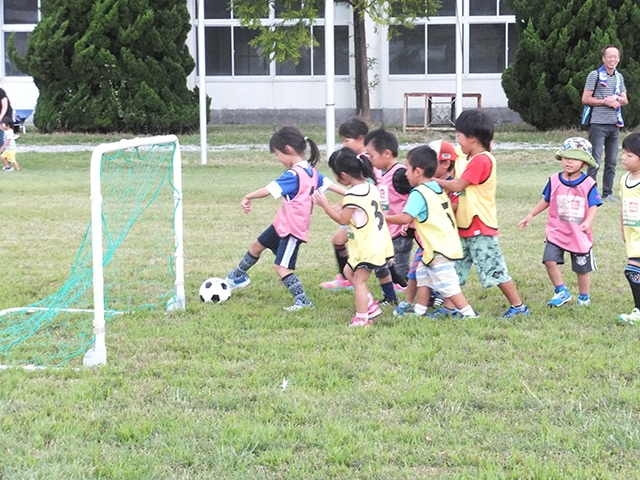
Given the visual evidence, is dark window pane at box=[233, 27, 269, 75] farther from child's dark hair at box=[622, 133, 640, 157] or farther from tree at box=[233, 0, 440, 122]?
child's dark hair at box=[622, 133, 640, 157]

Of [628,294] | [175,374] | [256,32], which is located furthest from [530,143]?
[175,374]

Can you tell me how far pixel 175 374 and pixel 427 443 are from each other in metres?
1.54

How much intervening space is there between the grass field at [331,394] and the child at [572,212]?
313mm

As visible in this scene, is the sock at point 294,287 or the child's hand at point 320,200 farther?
the sock at point 294,287

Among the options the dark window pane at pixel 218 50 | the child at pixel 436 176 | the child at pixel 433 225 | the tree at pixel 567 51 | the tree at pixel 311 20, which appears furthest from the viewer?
the dark window pane at pixel 218 50

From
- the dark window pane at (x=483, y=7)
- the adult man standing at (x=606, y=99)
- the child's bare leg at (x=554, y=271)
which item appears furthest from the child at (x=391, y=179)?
the dark window pane at (x=483, y=7)

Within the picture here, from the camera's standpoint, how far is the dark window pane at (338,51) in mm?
27625

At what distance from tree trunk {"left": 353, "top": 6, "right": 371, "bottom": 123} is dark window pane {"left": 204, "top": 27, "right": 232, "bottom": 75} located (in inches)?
191

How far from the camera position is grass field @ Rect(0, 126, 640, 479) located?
3748mm

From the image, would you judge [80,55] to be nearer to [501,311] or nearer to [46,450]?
[501,311]

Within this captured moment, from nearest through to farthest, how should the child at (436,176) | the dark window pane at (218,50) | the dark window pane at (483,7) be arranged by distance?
the child at (436,176) → the dark window pane at (483,7) → the dark window pane at (218,50)

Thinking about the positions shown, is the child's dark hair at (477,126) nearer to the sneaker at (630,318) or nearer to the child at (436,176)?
the child at (436,176)

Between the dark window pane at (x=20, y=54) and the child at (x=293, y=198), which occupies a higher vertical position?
the dark window pane at (x=20, y=54)

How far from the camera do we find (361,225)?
6.00m
